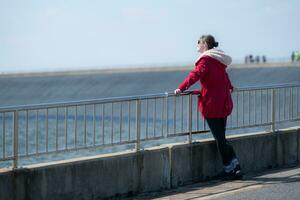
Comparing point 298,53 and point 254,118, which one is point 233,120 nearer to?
point 254,118

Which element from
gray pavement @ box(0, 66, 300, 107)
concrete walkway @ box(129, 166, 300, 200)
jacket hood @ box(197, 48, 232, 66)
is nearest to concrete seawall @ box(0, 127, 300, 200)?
concrete walkway @ box(129, 166, 300, 200)

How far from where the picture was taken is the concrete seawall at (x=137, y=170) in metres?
7.82

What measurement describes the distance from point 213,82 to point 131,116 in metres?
1.33

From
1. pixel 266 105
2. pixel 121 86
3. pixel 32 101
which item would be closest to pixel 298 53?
pixel 121 86

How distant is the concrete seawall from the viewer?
308 inches

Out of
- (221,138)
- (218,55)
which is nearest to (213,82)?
(218,55)

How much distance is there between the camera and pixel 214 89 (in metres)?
9.21

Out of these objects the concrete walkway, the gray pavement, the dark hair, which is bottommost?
the gray pavement

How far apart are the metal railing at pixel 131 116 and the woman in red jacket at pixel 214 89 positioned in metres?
0.35

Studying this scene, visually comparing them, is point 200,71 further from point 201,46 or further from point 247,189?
point 247,189

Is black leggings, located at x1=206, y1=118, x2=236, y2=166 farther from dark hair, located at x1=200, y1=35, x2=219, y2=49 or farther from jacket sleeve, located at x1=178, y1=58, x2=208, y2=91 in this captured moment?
dark hair, located at x1=200, y1=35, x2=219, y2=49

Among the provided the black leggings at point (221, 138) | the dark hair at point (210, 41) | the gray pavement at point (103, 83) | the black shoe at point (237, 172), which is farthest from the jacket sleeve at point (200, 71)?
the gray pavement at point (103, 83)

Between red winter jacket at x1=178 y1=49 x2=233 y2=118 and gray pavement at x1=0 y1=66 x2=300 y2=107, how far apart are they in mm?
58408

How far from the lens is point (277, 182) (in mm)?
9164
